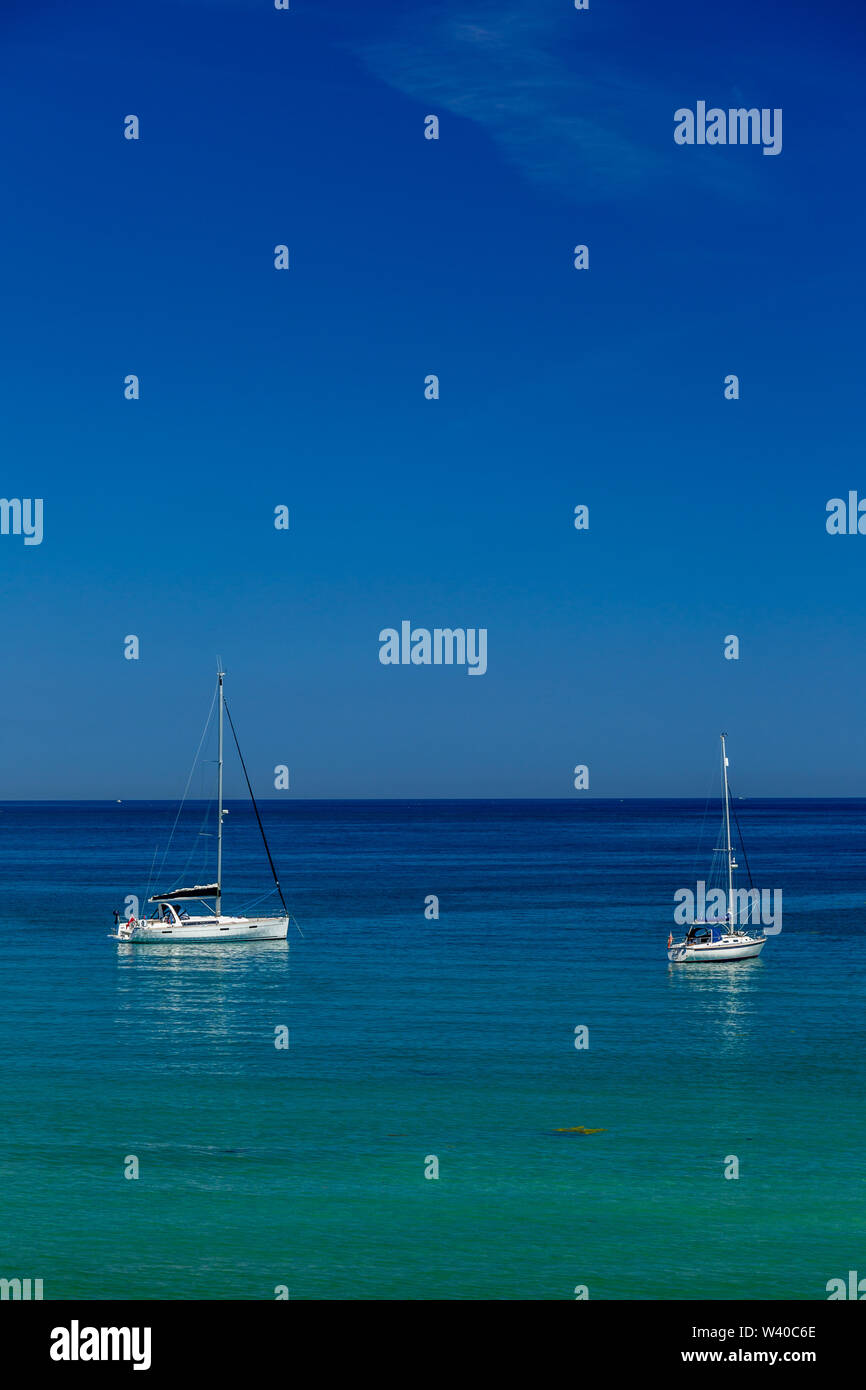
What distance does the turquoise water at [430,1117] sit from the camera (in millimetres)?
30312

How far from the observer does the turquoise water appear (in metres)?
30.3

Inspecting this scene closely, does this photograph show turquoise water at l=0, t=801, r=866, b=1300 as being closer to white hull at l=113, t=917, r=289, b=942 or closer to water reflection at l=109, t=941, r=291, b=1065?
water reflection at l=109, t=941, r=291, b=1065

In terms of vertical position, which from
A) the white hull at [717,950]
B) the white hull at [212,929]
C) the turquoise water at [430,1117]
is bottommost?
the turquoise water at [430,1117]

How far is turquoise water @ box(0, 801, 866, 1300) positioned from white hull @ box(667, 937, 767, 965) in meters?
0.76

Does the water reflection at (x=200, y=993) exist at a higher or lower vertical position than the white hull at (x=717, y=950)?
lower

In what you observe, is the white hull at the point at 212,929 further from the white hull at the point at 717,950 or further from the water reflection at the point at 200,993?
the white hull at the point at 717,950

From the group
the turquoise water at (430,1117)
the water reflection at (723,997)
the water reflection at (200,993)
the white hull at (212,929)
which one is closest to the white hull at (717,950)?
the water reflection at (723,997)

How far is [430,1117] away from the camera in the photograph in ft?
142

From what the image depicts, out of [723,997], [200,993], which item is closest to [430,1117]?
[200,993]

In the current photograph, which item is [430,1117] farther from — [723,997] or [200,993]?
[723,997]

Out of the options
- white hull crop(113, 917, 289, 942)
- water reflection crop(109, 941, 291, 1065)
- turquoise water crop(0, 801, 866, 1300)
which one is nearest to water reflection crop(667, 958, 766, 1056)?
turquoise water crop(0, 801, 866, 1300)

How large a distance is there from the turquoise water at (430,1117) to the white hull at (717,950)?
76 cm

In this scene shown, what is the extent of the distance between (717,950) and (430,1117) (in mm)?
38116

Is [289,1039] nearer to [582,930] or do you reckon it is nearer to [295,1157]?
[295,1157]
